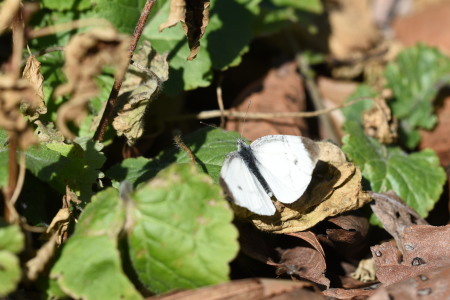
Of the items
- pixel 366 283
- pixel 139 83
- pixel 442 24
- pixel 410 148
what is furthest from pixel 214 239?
pixel 442 24

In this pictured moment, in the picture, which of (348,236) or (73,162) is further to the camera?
(348,236)

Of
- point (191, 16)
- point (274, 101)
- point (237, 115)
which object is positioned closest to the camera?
point (191, 16)

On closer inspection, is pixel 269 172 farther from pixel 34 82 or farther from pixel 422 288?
pixel 34 82

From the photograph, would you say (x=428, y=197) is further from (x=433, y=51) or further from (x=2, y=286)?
(x=2, y=286)

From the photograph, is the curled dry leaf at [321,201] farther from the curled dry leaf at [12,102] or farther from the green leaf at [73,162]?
the curled dry leaf at [12,102]

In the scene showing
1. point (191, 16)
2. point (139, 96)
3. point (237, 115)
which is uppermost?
point (191, 16)

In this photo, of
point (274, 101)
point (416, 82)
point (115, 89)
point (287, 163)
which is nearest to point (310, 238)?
point (287, 163)
